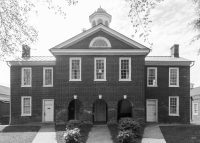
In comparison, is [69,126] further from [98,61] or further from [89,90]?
[98,61]

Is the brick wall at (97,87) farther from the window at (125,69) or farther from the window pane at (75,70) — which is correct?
the window pane at (75,70)

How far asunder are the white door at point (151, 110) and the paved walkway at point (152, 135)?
115 inches

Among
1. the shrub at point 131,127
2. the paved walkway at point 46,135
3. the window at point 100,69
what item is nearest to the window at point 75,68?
the window at point 100,69

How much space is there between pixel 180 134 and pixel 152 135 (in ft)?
7.69

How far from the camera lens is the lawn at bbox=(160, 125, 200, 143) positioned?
1346 cm

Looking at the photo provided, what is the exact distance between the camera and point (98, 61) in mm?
17188

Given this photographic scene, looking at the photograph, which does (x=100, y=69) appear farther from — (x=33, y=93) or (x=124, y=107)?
(x=33, y=93)

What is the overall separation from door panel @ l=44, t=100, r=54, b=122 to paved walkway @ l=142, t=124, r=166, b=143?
10172mm

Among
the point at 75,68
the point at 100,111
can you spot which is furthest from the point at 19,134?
the point at 100,111

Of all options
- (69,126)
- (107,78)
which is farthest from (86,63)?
(69,126)

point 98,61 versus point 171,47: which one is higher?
point 171,47

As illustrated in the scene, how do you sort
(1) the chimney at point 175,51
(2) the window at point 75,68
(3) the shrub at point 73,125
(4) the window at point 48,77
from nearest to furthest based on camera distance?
(3) the shrub at point 73,125, (2) the window at point 75,68, (4) the window at point 48,77, (1) the chimney at point 175,51

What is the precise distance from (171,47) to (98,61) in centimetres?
1084

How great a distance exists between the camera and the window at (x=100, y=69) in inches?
671
